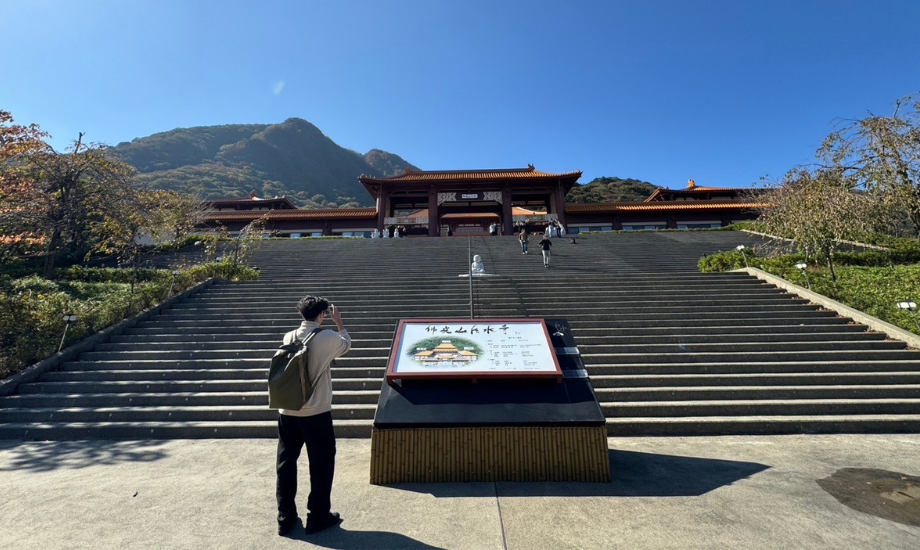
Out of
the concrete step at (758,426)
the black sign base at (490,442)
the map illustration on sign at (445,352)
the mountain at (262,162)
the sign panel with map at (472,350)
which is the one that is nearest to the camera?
the black sign base at (490,442)

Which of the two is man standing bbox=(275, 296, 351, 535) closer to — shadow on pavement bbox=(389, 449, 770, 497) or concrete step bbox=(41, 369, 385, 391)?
shadow on pavement bbox=(389, 449, 770, 497)

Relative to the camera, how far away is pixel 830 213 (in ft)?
37.2

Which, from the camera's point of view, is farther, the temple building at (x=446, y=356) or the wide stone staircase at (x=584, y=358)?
the wide stone staircase at (x=584, y=358)

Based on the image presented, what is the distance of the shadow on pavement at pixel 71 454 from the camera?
407 cm

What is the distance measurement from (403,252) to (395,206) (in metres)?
13.2

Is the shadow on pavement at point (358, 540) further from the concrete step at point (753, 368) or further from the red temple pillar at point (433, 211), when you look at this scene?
the red temple pillar at point (433, 211)

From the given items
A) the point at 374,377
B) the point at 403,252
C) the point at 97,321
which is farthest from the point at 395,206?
the point at 374,377

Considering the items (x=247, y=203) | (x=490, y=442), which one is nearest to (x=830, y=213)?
(x=490, y=442)

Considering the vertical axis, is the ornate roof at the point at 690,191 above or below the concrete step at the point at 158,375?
above

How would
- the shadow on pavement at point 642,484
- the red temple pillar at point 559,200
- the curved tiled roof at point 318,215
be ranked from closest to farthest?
1. the shadow on pavement at point 642,484
2. the red temple pillar at point 559,200
3. the curved tiled roof at point 318,215

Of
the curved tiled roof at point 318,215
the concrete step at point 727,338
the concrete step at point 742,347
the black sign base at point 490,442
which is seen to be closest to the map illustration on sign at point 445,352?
the black sign base at point 490,442

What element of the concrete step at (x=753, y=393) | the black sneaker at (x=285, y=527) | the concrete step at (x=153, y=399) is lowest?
the concrete step at (x=153, y=399)

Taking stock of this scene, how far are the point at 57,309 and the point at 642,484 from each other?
33.9ft

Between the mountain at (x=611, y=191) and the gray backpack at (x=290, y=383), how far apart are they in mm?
60278
